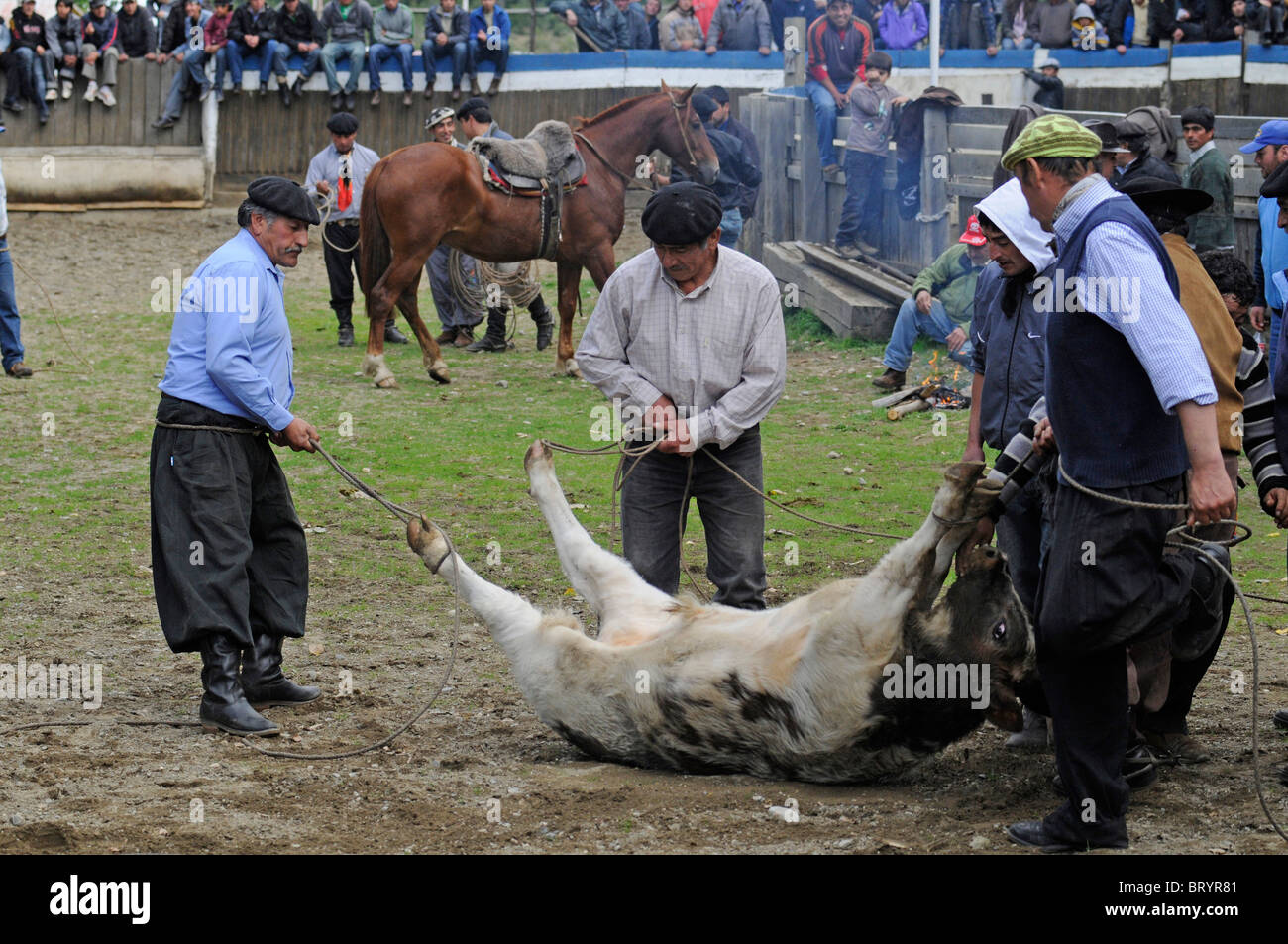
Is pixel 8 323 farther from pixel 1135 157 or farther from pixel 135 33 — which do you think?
pixel 135 33

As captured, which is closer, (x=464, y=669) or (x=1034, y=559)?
(x=1034, y=559)

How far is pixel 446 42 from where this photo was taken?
2231 centimetres

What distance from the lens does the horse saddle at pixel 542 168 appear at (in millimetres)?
13766

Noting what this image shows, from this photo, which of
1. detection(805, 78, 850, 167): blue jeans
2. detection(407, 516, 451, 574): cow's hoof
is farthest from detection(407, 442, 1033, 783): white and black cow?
detection(805, 78, 850, 167): blue jeans

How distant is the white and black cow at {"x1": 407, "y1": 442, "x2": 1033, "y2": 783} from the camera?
16.3ft

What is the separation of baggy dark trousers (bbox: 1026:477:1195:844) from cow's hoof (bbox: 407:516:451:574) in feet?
8.70

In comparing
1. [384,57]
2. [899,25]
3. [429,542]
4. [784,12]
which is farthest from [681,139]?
[429,542]

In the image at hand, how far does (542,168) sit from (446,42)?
9.36 m

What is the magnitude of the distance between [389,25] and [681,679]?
1903cm

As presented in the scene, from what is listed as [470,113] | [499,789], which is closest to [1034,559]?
[499,789]

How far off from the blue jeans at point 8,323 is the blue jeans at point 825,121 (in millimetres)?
9223

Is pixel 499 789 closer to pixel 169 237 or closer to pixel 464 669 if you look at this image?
pixel 464 669

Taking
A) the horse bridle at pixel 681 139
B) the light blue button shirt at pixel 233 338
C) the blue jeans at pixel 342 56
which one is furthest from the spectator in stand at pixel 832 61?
the light blue button shirt at pixel 233 338

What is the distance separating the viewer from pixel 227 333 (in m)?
5.71
